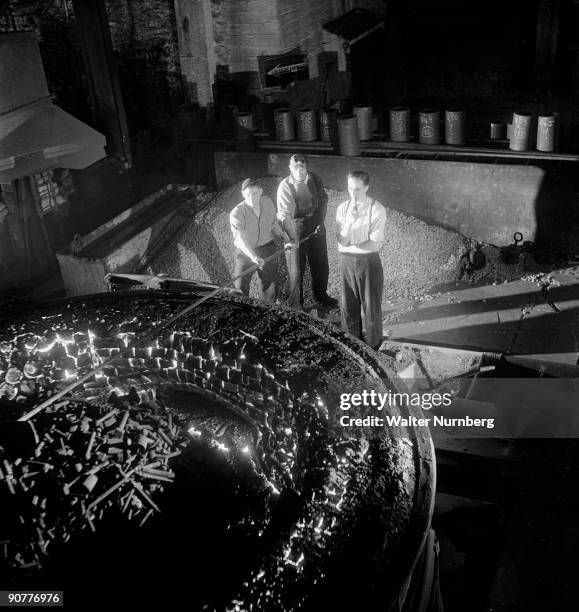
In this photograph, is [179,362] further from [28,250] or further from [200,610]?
[28,250]

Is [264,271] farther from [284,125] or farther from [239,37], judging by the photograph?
[239,37]

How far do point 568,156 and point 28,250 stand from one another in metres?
7.88

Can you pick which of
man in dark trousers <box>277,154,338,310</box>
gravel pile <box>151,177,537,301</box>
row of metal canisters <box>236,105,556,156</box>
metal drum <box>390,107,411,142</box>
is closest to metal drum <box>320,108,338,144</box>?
row of metal canisters <box>236,105,556,156</box>

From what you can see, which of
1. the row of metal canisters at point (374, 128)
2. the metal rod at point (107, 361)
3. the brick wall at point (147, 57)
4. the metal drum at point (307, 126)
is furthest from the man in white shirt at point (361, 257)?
the brick wall at point (147, 57)

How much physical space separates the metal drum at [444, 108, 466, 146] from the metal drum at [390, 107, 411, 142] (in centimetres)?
52

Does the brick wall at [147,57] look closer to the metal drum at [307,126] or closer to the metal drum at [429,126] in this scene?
the metal drum at [307,126]

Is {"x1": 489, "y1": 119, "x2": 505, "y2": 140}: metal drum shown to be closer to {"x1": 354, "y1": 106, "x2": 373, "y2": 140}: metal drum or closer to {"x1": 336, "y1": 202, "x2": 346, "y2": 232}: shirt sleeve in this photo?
{"x1": 354, "y1": 106, "x2": 373, "y2": 140}: metal drum

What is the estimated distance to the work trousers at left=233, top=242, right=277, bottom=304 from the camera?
6.41 m

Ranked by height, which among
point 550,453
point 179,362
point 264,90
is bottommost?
point 550,453

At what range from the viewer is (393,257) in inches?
288

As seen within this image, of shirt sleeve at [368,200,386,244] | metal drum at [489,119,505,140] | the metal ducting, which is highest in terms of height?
the metal ducting

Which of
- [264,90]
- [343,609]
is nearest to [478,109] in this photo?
[264,90]

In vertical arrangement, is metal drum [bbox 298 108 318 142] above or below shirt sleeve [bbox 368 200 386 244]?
above

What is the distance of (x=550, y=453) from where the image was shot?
4.43 m
